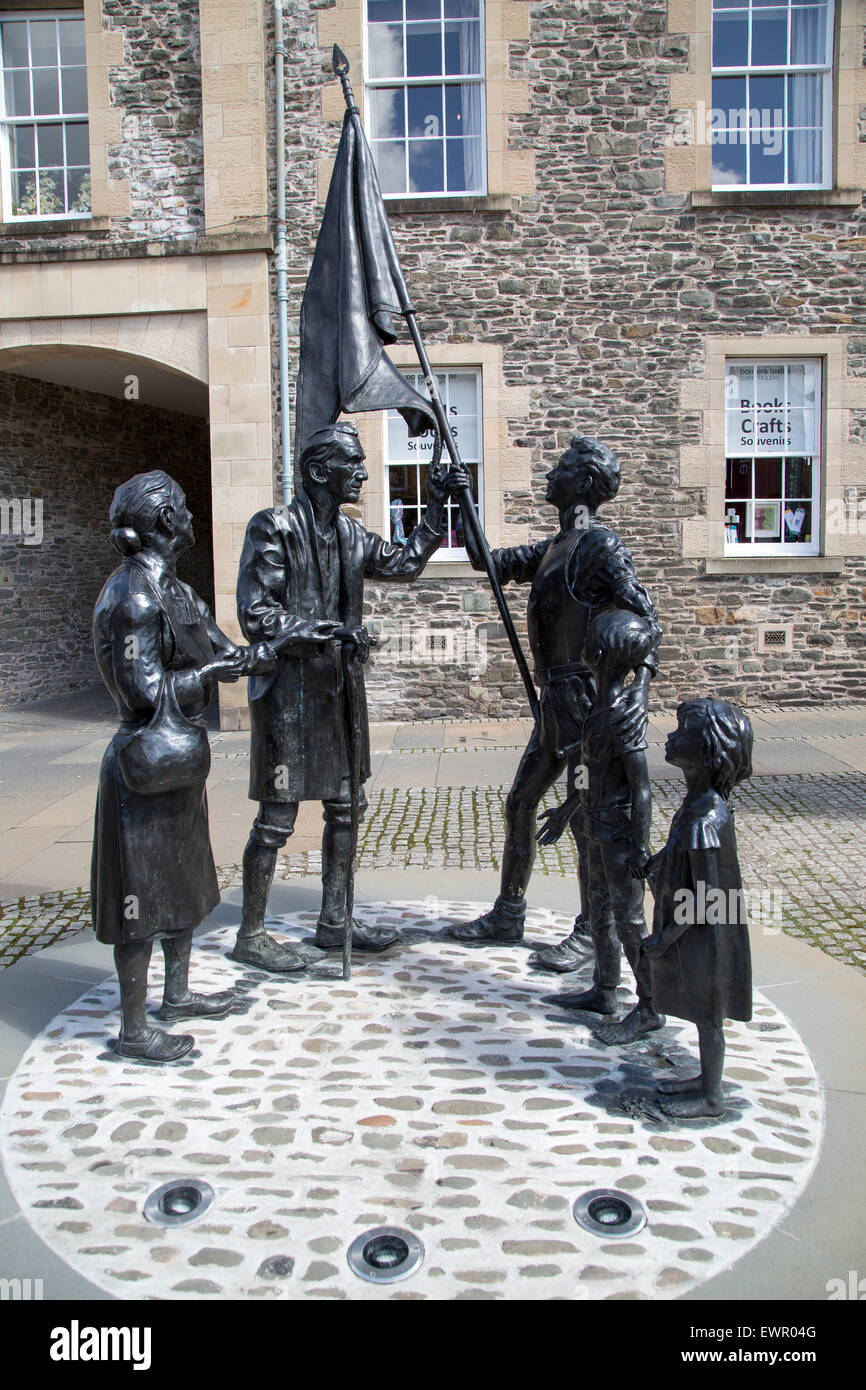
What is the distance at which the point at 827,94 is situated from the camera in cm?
1089

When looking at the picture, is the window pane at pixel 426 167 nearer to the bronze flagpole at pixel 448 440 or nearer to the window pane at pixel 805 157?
the window pane at pixel 805 157

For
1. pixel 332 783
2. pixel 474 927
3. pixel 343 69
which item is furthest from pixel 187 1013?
pixel 343 69

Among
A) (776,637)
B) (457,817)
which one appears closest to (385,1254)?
(457,817)

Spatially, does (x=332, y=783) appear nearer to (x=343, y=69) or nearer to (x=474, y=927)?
(x=474, y=927)

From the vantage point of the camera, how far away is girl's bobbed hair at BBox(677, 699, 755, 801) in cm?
290

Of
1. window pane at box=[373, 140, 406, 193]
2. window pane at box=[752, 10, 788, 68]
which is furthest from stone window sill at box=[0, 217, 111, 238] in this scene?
window pane at box=[752, 10, 788, 68]

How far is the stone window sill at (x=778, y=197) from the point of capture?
10.7 m

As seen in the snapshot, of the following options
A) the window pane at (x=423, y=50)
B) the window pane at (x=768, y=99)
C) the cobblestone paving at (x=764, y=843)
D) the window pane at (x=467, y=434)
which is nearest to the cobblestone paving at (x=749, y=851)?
the cobblestone paving at (x=764, y=843)

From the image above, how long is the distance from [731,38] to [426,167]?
3431mm

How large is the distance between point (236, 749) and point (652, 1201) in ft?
25.6

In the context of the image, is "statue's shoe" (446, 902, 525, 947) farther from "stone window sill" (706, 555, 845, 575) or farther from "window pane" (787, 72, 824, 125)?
"window pane" (787, 72, 824, 125)

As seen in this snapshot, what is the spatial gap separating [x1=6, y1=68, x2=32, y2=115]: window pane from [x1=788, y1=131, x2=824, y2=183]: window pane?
8249mm
